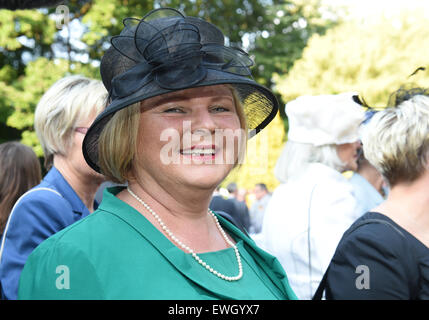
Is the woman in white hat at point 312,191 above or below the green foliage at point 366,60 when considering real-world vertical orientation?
above

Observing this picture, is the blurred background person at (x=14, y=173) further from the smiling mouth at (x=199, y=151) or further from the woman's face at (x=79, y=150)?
the smiling mouth at (x=199, y=151)

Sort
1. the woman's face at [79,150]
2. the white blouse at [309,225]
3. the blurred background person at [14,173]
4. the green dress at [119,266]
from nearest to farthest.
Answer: the green dress at [119,266], the woman's face at [79,150], the white blouse at [309,225], the blurred background person at [14,173]

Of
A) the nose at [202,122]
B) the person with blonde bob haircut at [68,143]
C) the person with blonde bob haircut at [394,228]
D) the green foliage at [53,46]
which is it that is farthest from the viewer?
the green foliage at [53,46]

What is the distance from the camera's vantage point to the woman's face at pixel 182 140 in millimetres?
1668

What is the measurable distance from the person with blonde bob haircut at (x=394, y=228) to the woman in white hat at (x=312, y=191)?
557 mm

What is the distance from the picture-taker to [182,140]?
5.46 ft

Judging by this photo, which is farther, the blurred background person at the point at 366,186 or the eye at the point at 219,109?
the blurred background person at the point at 366,186

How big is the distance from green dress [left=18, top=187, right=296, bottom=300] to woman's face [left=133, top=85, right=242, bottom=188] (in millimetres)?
182

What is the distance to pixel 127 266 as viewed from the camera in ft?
4.81

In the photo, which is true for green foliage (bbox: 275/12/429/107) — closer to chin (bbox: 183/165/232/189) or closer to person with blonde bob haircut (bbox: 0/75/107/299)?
person with blonde bob haircut (bbox: 0/75/107/299)

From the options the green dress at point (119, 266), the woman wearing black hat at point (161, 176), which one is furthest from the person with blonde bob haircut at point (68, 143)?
the green dress at point (119, 266)

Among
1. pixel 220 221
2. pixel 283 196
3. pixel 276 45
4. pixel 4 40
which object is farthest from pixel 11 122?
pixel 276 45

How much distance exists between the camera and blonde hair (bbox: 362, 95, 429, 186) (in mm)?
2441
